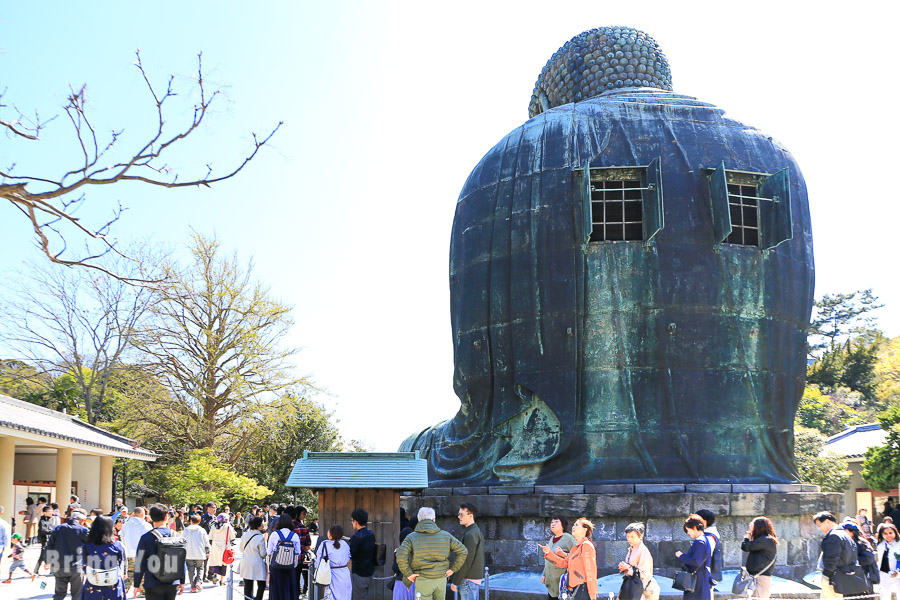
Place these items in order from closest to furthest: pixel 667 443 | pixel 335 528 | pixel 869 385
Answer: pixel 335 528 < pixel 667 443 < pixel 869 385

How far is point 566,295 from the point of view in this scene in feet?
45.4

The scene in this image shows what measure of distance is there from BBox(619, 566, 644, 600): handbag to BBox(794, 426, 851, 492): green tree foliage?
19.9 meters

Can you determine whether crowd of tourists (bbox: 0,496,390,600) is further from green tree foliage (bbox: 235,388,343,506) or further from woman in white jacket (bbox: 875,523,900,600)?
green tree foliage (bbox: 235,388,343,506)

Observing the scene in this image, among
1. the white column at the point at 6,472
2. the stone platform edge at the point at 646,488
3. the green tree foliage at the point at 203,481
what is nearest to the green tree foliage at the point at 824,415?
the green tree foliage at the point at 203,481

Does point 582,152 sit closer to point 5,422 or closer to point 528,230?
point 528,230

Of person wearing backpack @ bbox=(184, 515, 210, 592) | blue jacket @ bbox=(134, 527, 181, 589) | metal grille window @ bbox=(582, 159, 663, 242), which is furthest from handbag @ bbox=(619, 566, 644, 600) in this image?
person wearing backpack @ bbox=(184, 515, 210, 592)

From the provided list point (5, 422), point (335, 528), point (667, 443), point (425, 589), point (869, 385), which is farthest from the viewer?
point (869, 385)

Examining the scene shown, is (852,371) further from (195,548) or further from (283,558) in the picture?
(283,558)

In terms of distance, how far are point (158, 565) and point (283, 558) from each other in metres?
2.60

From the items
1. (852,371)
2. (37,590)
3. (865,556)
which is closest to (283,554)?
(37,590)

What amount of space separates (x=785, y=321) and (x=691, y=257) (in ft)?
6.32

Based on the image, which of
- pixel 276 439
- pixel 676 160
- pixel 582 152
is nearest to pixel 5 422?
pixel 276 439

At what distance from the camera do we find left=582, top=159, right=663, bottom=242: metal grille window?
547 inches

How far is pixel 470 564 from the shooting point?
9.21 meters
